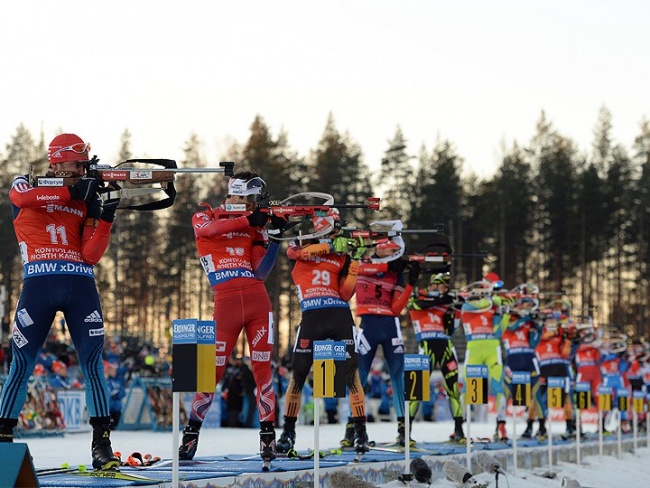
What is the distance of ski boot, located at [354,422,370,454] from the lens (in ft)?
41.5

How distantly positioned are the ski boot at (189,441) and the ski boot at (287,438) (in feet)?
4.62

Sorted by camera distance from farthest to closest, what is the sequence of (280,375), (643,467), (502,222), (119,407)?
(502,222) → (280,375) → (119,407) → (643,467)

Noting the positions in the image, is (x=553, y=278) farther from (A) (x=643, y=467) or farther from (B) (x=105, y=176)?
(B) (x=105, y=176)

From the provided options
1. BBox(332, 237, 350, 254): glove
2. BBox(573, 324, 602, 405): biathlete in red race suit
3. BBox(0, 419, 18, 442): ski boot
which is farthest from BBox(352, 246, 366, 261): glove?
BBox(573, 324, 602, 405): biathlete in red race suit

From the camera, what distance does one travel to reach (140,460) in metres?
9.80

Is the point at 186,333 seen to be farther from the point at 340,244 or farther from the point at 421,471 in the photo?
the point at 340,244

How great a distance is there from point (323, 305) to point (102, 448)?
4372 mm

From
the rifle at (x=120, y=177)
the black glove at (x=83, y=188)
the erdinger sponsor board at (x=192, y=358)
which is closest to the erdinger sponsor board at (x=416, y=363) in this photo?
the rifle at (x=120, y=177)

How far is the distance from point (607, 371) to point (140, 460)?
21.3 m

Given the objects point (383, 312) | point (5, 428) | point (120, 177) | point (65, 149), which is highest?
point (65, 149)

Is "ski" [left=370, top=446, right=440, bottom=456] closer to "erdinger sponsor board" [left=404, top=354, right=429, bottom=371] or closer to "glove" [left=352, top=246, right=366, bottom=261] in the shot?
"erdinger sponsor board" [left=404, top=354, right=429, bottom=371]

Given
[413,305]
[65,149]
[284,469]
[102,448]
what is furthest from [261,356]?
→ [413,305]

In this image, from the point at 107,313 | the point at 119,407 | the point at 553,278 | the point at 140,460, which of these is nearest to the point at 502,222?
the point at 553,278

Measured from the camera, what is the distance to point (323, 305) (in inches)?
502
